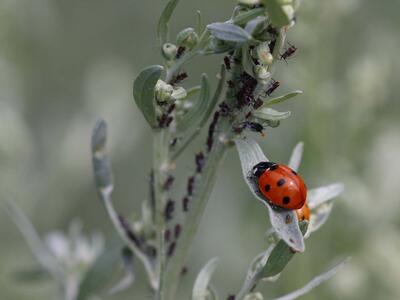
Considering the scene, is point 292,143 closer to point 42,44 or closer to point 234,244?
point 234,244

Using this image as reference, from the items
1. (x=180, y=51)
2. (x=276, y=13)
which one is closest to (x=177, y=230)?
(x=180, y=51)

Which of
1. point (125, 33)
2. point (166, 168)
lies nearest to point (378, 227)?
point (166, 168)

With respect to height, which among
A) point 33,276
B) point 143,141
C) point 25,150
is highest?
point 33,276

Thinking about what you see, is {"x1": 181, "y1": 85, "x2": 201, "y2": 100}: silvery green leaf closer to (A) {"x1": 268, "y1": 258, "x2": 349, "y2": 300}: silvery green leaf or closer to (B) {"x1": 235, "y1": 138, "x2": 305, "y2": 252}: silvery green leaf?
(B) {"x1": 235, "y1": 138, "x2": 305, "y2": 252}: silvery green leaf

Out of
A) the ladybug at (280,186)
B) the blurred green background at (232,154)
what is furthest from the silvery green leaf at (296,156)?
the blurred green background at (232,154)

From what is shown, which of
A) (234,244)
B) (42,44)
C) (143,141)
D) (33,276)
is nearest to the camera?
(33,276)

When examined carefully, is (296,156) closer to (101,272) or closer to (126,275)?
(126,275)

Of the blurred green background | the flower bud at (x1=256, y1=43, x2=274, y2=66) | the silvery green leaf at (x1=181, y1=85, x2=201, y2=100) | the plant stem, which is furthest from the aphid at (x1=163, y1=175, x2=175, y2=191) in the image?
the blurred green background

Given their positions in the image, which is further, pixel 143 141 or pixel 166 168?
pixel 143 141
